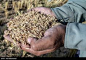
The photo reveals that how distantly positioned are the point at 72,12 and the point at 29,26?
54 centimetres

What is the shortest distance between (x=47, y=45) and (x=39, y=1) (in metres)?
2.41

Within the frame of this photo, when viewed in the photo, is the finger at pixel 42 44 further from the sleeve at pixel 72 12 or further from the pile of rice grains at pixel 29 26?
the sleeve at pixel 72 12

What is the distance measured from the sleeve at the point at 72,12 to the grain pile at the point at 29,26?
0.11m

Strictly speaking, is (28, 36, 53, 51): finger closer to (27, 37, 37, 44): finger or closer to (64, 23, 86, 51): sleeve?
(27, 37, 37, 44): finger

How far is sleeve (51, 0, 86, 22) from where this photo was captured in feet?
6.32

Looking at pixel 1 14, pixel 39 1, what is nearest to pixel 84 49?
pixel 1 14

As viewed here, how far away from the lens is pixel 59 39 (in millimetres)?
1509

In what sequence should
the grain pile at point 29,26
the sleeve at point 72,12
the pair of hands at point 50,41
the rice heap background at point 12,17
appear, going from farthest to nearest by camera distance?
1. the rice heap background at point 12,17
2. the sleeve at point 72,12
3. the grain pile at point 29,26
4. the pair of hands at point 50,41

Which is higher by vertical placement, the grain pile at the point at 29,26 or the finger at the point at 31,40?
the grain pile at the point at 29,26

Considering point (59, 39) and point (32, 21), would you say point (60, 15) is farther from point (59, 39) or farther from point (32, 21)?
point (59, 39)

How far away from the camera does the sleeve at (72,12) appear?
1.93 meters

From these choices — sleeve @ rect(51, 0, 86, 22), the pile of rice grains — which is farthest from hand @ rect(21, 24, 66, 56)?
sleeve @ rect(51, 0, 86, 22)

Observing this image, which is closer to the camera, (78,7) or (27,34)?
(27,34)

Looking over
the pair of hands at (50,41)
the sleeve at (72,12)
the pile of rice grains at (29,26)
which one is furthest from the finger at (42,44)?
the sleeve at (72,12)
